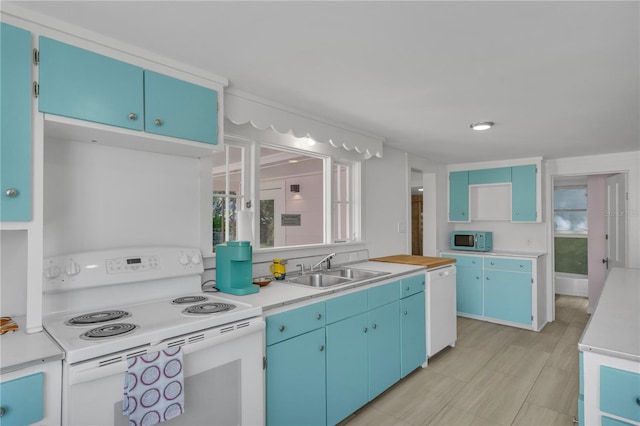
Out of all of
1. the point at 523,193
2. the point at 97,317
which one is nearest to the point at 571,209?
the point at 523,193

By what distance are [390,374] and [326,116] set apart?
2.09 metres

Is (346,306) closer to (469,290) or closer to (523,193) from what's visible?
(469,290)

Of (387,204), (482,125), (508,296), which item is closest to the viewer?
(482,125)

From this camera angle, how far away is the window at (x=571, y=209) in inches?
252

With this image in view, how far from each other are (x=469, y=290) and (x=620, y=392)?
3.64m

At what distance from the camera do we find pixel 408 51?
1.73 m

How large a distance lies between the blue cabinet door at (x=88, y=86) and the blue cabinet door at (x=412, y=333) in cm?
238

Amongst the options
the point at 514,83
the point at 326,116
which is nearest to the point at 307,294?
the point at 326,116

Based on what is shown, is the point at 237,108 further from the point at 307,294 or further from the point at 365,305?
the point at 365,305

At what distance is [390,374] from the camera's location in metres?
2.80

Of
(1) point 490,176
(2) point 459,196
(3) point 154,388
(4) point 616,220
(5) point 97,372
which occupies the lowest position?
(3) point 154,388

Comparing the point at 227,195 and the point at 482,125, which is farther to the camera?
the point at 482,125

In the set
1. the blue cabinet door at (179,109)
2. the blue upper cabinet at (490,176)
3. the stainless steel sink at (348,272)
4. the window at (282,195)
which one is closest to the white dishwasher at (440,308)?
the stainless steel sink at (348,272)

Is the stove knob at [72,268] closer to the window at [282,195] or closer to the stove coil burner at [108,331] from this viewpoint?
the stove coil burner at [108,331]
